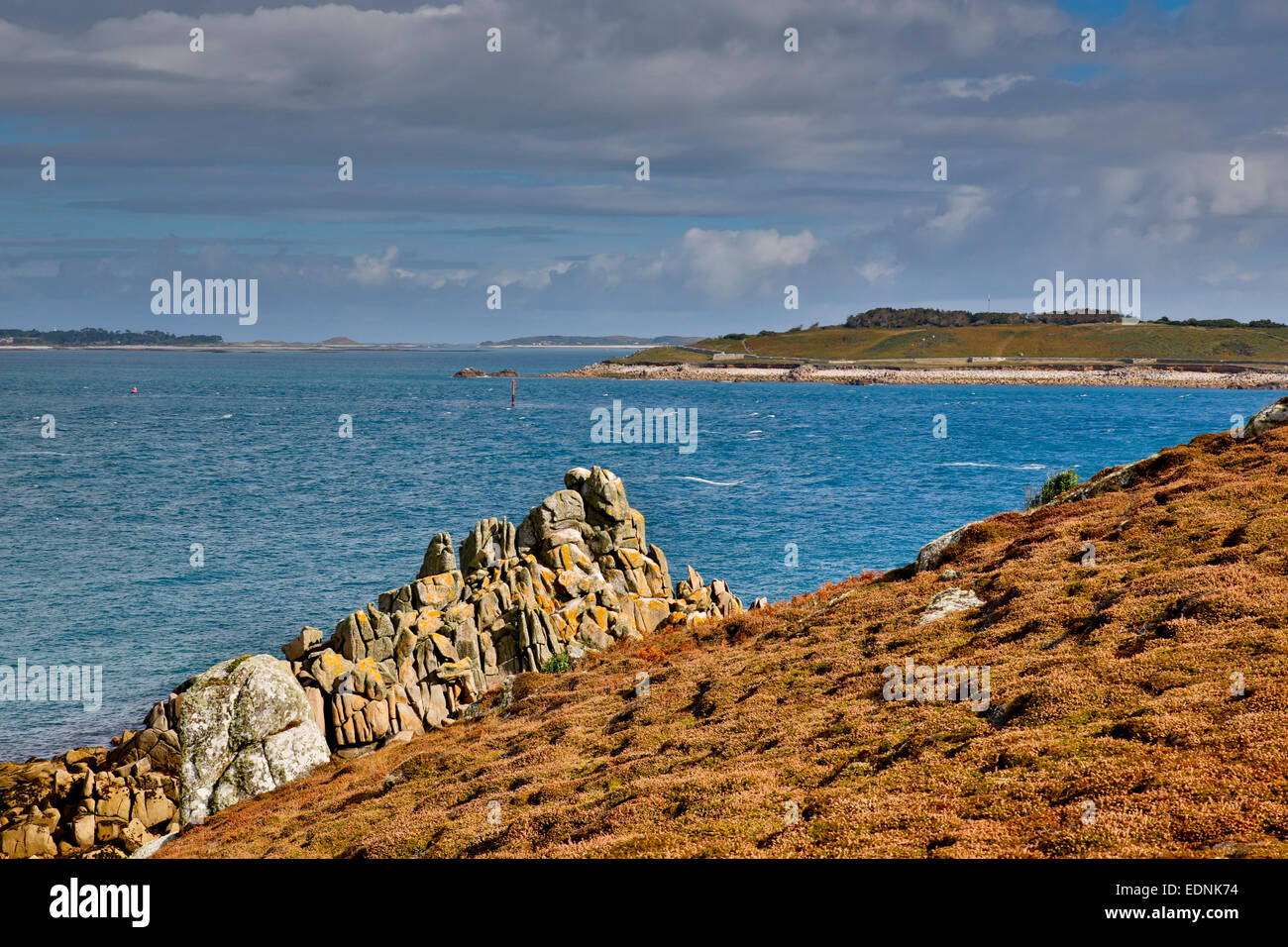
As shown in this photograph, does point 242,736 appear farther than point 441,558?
No

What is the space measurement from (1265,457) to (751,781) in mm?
29007

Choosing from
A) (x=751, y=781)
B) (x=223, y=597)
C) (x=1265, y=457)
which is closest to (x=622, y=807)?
(x=751, y=781)

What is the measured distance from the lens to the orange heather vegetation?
1369cm

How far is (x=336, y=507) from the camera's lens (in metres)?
85.1

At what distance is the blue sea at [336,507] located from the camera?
50.2 metres

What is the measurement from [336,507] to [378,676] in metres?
54.0

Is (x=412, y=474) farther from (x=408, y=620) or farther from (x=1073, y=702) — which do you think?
(x=1073, y=702)

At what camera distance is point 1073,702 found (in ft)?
57.4

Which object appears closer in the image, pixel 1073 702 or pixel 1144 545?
pixel 1073 702

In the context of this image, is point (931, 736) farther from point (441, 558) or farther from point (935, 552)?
point (441, 558)

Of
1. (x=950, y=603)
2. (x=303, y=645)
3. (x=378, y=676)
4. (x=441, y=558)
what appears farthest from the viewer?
(x=441, y=558)

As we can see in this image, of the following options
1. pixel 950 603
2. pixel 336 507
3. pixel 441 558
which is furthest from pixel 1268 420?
pixel 336 507

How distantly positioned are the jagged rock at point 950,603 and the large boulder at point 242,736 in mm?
22588

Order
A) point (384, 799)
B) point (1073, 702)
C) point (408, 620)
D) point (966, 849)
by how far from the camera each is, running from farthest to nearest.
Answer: point (408, 620) → point (384, 799) → point (1073, 702) → point (966, 849)
